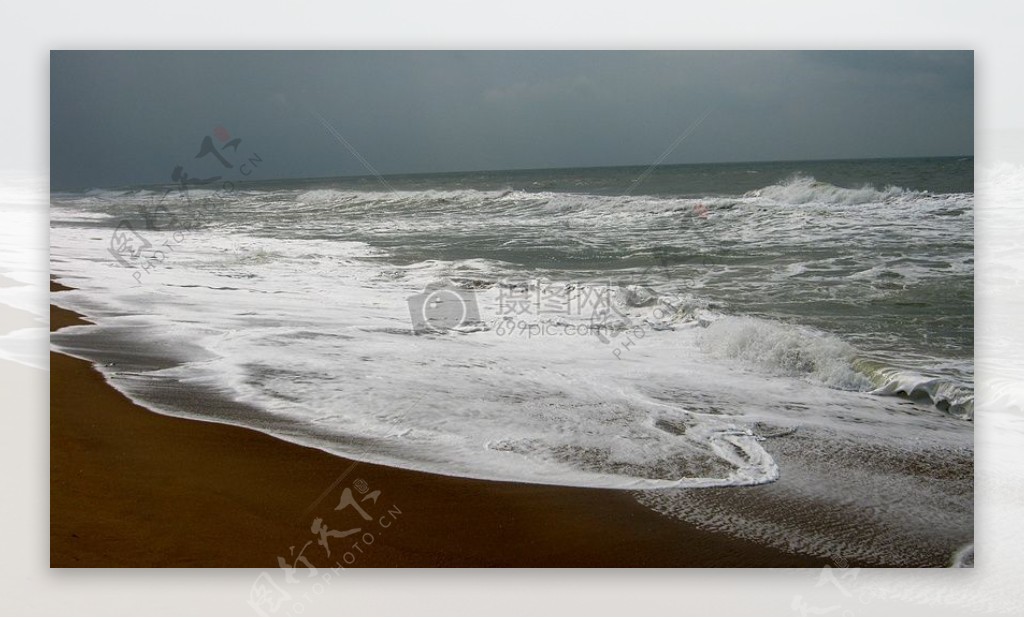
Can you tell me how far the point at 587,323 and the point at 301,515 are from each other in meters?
1.12

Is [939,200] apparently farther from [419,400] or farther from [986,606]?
[419,400]

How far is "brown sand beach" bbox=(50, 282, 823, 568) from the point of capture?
2598 millimetres

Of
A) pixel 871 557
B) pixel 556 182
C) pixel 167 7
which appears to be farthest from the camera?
pixel 556 182

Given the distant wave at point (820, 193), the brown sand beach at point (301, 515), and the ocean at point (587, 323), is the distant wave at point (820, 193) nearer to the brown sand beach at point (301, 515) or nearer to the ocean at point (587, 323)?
the ocean at point (587, 323)

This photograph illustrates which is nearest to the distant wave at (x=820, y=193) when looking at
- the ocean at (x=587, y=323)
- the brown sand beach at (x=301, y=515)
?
the ocean at (x=587, y=323)

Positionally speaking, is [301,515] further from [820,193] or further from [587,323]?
[820,193]

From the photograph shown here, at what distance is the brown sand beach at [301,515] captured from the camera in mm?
2598

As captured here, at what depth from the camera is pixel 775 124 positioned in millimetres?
2783

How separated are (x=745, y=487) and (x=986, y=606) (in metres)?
0.83

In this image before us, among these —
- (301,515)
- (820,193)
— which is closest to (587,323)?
(820,193)

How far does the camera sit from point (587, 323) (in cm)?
289

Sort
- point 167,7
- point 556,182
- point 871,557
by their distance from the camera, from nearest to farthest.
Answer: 1. point 871,557
2. point 167,7
3. point 556,182

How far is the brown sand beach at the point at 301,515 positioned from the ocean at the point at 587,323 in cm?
8

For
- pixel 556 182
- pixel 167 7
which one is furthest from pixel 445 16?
pixel 167 7
